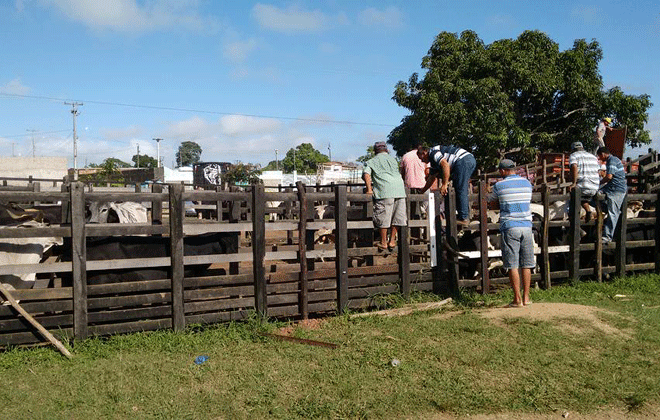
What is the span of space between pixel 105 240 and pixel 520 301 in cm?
533

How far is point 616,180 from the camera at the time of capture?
10625mm

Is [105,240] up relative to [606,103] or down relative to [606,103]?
down

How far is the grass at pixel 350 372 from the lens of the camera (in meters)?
5.17

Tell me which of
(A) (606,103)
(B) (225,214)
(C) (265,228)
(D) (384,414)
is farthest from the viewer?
(A) (606,103)

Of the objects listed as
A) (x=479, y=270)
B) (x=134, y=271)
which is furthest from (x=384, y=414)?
(x=479, y=270)

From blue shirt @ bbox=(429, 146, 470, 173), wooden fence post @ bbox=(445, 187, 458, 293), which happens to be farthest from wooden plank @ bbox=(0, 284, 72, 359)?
blue shirt @ bbox=(429, 146, 470, 173)

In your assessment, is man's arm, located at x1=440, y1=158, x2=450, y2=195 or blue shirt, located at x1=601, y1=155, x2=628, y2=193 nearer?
man's arm, located at x1=440, y1=158, x2=450, y2=195

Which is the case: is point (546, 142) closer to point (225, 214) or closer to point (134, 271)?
point (225, 214)

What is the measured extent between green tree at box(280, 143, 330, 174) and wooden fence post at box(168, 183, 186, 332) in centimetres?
9635

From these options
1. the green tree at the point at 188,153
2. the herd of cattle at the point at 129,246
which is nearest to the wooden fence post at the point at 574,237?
the herd of cattle at the point at 129,246

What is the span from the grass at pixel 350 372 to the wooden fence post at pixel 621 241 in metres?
3.32

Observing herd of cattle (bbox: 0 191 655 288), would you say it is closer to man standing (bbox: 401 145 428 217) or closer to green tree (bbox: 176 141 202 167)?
man standing (bbox: 401 145 428 217)

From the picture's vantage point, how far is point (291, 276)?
779cm

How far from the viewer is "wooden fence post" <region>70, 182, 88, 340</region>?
667cm
